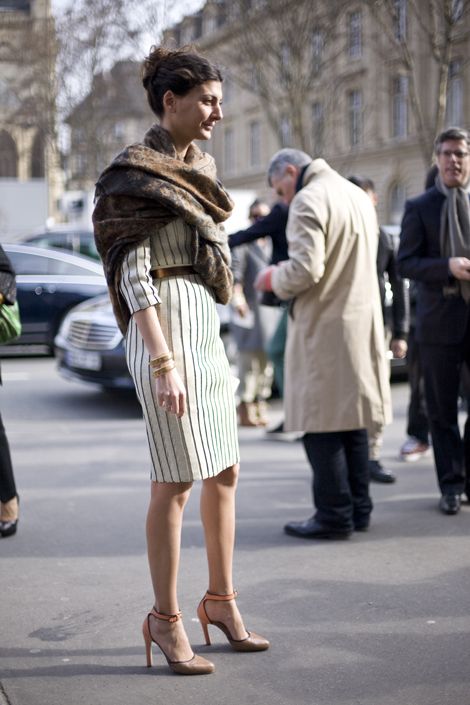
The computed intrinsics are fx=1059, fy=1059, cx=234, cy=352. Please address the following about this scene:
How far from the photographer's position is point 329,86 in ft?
90.2

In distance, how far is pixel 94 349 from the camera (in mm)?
10047

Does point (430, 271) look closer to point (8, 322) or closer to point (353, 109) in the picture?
point (8, 322)

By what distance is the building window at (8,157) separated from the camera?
6788cm

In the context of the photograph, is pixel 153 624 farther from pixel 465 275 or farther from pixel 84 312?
pixel 84 312

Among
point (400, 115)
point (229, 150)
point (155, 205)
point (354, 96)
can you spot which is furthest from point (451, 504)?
point (229, 150)

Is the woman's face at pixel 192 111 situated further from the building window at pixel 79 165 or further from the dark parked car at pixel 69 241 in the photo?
the building window at pixel 79 165

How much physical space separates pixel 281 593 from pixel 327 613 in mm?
323

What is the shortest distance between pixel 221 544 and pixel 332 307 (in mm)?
1840

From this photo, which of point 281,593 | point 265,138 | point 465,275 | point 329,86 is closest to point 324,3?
point 329,86

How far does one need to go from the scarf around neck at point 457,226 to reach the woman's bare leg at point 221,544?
2493 millimetres

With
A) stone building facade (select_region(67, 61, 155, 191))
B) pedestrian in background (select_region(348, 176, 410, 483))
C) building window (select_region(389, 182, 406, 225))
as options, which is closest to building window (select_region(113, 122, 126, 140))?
stone building facade (select_region(67, 61, 155, 191))

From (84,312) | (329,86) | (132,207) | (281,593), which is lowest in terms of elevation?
(281,593)

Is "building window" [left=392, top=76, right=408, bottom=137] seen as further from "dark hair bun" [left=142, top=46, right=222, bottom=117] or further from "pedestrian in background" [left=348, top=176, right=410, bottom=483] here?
"dark hair bun" [left=142, top=46, right=222, bottom=117]

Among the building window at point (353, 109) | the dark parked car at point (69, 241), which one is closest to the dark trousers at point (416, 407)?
the dark parked car at point (69, 241)
